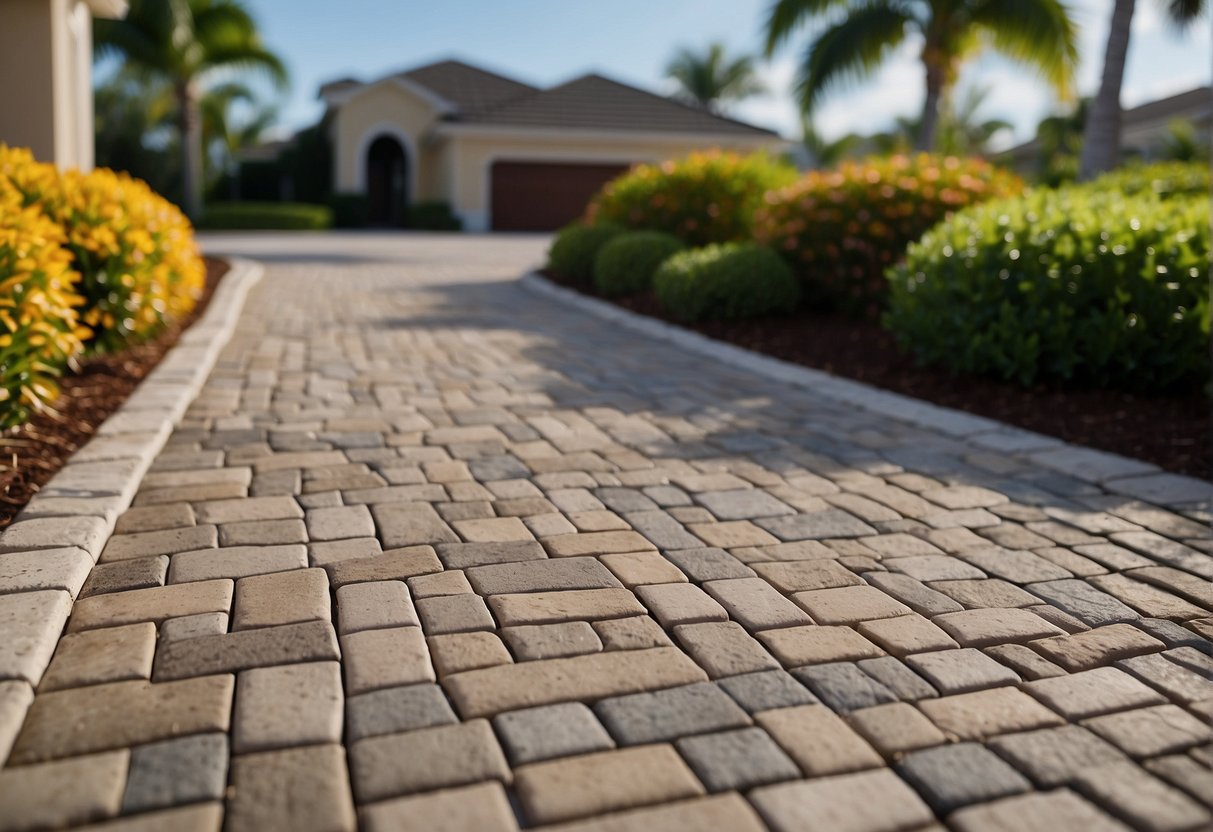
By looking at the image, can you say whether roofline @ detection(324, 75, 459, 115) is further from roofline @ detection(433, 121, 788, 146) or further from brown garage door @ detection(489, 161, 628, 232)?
brown garage door @ detection(489, 161, 628, 232)

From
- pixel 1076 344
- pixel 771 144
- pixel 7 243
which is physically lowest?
pixel 1076 344

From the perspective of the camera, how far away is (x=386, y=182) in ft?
115

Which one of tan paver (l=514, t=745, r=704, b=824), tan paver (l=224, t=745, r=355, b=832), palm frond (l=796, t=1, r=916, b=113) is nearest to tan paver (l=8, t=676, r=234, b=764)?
tan paver (l=224, t=745, r=355, b=832)

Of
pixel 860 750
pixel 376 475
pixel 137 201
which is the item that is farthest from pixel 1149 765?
pixel 137 201

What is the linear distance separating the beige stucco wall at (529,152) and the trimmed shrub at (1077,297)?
22872 millimetres

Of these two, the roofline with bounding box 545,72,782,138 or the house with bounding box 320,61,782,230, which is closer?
the house with bounding box 320,61,782,230

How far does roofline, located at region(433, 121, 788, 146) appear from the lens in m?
27.9

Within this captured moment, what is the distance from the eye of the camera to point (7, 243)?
4.45 meters

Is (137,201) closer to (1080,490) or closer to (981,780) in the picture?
(1080,490)

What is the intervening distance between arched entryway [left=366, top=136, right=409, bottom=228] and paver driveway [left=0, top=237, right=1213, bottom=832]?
3025cm

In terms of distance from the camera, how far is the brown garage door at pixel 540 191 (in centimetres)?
2923

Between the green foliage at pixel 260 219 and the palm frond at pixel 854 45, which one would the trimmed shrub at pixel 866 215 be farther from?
the green foliage at pixel 260 219

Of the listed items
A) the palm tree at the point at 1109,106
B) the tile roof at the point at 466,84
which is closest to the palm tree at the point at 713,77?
the tile roof at the point at 466,84

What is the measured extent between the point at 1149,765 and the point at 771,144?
27.7m
